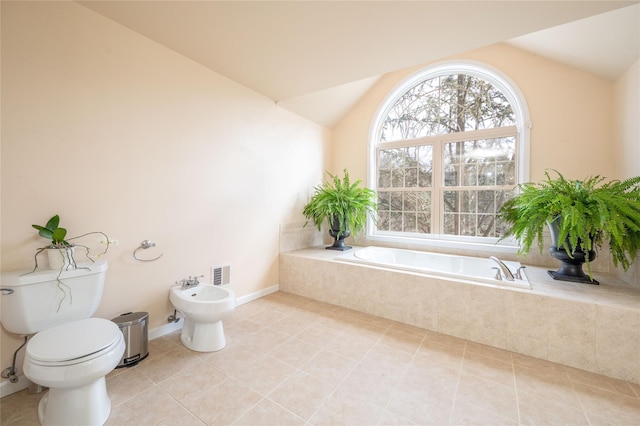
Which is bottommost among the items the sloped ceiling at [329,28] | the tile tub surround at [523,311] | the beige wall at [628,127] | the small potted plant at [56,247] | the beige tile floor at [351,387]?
the beige tile floor at [351,387]

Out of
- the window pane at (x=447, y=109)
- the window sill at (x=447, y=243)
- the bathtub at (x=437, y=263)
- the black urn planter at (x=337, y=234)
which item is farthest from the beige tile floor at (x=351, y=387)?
the window pane at (x=447, y=109)

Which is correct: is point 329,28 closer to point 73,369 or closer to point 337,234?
point 337,234

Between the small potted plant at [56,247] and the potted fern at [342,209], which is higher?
the potted fern at [342,209]

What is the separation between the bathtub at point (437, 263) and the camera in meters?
2.23

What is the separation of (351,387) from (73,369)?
1.38 m

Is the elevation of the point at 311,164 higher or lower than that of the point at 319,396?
higher

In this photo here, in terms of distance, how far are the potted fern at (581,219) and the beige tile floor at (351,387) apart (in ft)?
2.85

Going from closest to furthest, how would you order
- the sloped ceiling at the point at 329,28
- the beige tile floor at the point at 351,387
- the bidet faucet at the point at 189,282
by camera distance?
the beige tile floor at the point at 351,387 → the sloped ceiling at the point at 329,28 → the bidet faucet at the point at 189,282

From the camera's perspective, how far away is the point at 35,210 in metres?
1.53

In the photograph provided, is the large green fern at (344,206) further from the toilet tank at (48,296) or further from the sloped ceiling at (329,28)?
the toilet tank at (48,296)

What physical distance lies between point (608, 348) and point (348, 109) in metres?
3.57

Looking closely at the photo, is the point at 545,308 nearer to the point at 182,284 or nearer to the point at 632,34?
the point at 632,34

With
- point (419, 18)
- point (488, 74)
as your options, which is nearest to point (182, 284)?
point (419, 18)

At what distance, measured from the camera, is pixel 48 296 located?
56.7 inches
